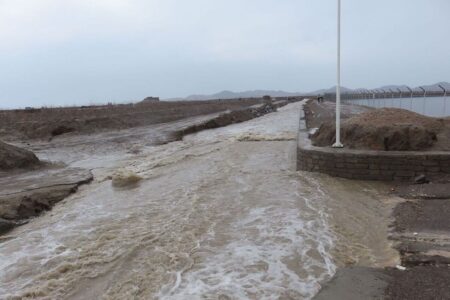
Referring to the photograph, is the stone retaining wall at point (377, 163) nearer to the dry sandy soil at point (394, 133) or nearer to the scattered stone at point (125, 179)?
the dry sandy soil at point (394, 133)

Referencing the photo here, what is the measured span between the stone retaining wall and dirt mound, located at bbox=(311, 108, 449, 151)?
0.52 meters

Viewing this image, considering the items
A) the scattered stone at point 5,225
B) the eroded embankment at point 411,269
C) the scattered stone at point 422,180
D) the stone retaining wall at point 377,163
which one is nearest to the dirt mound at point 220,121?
the stone retaining wall at point 377,163

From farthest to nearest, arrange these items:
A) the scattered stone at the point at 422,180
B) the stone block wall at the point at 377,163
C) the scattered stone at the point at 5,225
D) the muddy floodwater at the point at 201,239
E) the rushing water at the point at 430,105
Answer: the rushing water at the point at 430,105
the stone block wall at the point at 377,163
the scattered stone at the point at 422,180
the scattered stone at the point at 5,225
the muddy floodwater at the point at 201,239

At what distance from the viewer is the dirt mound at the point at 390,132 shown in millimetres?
11595

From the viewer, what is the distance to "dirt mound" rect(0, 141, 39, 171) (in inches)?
624

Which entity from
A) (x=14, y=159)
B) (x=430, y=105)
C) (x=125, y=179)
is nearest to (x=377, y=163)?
(x=125, y=179)

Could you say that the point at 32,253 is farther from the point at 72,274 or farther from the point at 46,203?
the point at 46,203

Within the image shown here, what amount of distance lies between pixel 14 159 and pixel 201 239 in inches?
422

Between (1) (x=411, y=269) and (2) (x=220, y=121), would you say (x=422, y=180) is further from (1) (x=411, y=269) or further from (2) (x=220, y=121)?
(2) (x=220, y=121)

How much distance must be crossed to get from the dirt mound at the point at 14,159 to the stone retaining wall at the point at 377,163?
985 cm

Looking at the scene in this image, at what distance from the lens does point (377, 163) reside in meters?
11.2

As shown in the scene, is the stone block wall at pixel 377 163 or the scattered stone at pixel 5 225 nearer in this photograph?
the scattered stone at pixel 5 225

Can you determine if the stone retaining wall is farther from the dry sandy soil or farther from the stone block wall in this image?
the dry sandy soil

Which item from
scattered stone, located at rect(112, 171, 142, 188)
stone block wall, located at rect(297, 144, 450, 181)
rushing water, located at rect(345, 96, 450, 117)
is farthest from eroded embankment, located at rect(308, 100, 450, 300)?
rushing water, located at rect(345, 96, 450, 117)
